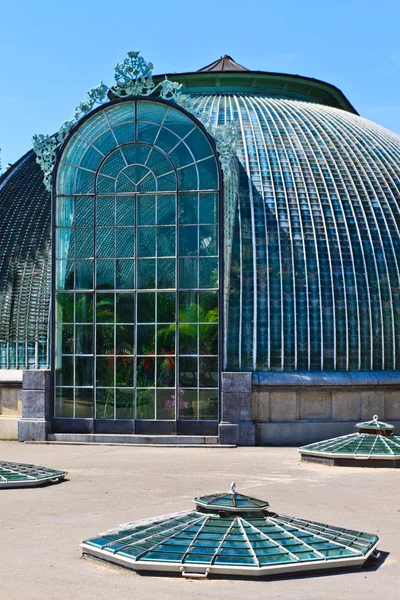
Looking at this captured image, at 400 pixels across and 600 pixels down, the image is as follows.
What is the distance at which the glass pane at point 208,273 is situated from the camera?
97.1ft

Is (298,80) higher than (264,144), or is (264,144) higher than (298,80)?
(298,80)

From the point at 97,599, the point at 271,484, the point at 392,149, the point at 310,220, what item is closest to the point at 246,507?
the point at 97,599

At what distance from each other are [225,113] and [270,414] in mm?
10982

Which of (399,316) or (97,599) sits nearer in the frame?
(97,599)

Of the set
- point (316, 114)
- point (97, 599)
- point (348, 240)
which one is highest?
point (316, 114)

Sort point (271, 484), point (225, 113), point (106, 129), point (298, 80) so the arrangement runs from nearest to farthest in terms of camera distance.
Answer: point (271, 484) → point (106, 129) → point (225, 113) → point (298, 80)

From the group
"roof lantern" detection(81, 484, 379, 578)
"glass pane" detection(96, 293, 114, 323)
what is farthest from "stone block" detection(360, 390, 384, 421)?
"roof lantern" detection(81, 484, 379, 578)

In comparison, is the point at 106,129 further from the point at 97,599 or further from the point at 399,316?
the point at 97,599

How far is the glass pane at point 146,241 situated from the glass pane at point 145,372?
3.22m

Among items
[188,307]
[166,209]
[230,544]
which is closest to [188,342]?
[188,307]

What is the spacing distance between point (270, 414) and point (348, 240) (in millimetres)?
6032

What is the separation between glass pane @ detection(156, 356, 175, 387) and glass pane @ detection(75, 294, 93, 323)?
271cm

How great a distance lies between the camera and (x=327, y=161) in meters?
32.3

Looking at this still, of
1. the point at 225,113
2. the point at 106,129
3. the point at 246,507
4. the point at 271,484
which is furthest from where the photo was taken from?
the point at 225,113
